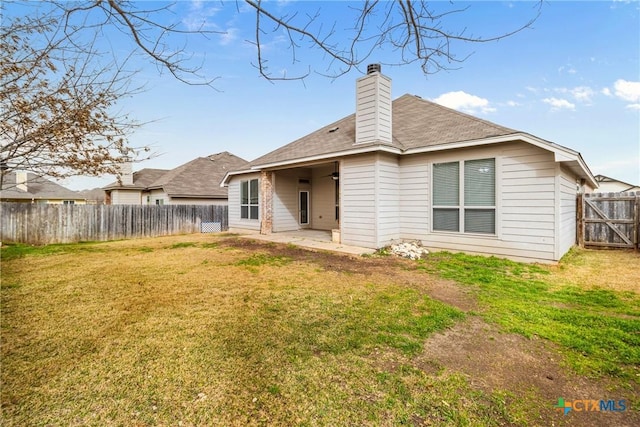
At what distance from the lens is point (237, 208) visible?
574 inches

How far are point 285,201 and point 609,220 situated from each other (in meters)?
11.2

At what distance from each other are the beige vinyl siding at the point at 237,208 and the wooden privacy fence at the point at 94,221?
5.47 ft

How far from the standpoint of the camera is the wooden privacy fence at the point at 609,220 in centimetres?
851

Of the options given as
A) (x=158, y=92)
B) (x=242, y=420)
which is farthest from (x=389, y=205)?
(x=242, y=420)

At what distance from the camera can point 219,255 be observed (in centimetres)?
818

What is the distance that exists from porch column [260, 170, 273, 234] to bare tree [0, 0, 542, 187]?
9.11m

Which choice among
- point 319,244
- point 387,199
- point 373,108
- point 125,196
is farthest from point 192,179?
point 387,199

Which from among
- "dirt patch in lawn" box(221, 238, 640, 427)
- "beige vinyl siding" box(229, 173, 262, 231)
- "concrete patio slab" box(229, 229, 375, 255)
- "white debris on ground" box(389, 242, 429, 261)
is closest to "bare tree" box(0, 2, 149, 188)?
"dirt patch in lawn" box(221, 238, 640, 427)

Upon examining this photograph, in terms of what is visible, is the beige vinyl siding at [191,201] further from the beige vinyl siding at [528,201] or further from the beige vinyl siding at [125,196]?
the beige vinyl siding at [528,201]

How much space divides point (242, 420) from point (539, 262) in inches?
288

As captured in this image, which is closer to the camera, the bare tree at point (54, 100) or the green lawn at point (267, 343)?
the green lawn at point (267, 343)

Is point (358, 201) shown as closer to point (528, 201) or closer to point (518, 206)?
point (518, 206)

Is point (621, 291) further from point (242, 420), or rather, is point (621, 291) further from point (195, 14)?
point (195, 14)

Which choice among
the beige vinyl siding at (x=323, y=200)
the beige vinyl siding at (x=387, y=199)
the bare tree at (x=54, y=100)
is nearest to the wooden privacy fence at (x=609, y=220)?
the beige vinyl siding at (x=387, y=199)
